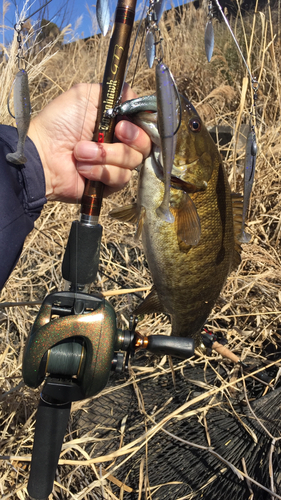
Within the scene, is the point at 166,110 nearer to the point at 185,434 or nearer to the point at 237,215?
the point at 237,215

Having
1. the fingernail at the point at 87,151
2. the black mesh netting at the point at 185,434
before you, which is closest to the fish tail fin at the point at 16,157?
the fingernail at the point at 87,151

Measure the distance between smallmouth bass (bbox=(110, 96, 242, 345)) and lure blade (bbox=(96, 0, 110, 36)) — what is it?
49 centimetres

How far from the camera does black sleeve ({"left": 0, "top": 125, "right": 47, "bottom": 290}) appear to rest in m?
1.02

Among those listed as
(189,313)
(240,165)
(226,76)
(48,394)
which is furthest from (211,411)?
(226,76)

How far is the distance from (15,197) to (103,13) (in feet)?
1.74

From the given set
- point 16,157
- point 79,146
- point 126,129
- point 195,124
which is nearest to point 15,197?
point 16,157

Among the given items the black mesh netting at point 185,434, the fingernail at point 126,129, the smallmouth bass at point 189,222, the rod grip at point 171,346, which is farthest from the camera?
the black mesh netting at point 185,434

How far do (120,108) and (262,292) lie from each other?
1696 mm

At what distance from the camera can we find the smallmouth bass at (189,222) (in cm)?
125

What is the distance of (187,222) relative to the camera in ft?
4.08

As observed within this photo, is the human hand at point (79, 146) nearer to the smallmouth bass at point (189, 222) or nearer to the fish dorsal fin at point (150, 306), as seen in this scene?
the smallmouth bass at point (189, 222)

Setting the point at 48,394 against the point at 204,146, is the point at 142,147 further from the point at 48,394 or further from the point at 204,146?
the point at 48,394

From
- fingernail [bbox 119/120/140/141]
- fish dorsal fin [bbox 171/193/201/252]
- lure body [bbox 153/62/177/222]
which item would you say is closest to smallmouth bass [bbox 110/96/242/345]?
fish dorsal fin [bbox 171/193/201/252]

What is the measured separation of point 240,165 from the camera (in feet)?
10.1
